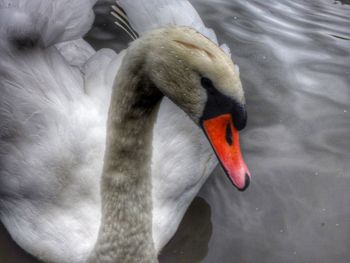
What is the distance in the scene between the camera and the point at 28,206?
3766 mm

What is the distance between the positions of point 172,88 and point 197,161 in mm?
1354

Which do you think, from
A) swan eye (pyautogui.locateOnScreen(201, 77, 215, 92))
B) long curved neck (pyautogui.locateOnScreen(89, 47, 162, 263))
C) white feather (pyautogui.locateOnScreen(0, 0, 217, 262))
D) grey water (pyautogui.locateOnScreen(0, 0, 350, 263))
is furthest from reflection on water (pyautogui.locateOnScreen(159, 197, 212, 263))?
swan eye (pyautogui.locateOnScreen(201, 77, 215, 92))

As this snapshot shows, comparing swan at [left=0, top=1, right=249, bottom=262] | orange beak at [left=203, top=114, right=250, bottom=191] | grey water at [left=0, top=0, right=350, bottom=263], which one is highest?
orange beak at [left=203, top=114, right=250, bottom=191]

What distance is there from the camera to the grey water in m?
4.18

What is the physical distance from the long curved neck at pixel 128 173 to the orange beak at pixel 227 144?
29 cm

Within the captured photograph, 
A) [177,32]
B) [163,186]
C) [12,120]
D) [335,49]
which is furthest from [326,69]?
[177,32]

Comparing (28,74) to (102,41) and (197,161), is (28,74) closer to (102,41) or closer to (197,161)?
(197,161)

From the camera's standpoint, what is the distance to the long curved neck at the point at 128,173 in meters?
2.94

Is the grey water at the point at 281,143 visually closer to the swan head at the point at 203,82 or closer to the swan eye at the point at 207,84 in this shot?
the swan head at the point at 203,82

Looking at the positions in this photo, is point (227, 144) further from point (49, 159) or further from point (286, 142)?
point (286, 142)

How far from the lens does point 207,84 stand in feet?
8.86

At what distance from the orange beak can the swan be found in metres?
0.91

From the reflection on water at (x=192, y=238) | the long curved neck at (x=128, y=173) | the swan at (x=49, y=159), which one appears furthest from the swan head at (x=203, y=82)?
the reflection on water at (x=192, y=238)

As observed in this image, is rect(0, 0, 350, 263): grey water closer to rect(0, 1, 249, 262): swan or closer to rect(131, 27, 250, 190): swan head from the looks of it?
rect(0, 1, 249, 262): swan
